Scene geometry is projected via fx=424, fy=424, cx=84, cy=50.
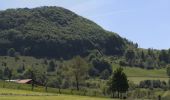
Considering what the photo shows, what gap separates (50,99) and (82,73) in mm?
78574

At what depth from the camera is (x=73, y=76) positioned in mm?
148375

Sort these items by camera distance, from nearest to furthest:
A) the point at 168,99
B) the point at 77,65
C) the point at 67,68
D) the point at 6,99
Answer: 1. the point at 6,99
2. the point at 168,99
3. the point at 77,65
4. the point at 67,68

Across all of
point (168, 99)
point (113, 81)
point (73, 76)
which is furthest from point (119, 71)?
point (73, 76)

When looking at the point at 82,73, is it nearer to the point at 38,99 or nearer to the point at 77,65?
the point at 77,65

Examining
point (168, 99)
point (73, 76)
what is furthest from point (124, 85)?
point (73, 76)

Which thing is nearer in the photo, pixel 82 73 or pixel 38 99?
pixel 38 99

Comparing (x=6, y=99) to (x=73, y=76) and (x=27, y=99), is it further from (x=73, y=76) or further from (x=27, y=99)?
(x=73, y=76)

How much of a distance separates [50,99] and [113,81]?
141 feet

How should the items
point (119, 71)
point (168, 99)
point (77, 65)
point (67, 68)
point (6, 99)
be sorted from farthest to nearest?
point (67, 68), point (77, 65), point (119, 71), point (168, 99), point (6, 99)

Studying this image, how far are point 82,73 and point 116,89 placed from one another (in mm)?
38301

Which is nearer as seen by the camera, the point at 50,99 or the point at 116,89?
the point at 50,99

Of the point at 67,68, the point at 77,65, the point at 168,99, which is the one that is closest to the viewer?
the point at 168,99

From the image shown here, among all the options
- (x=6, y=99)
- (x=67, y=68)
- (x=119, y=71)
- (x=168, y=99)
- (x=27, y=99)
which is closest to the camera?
(x=6, y=99)

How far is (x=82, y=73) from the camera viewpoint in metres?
146
